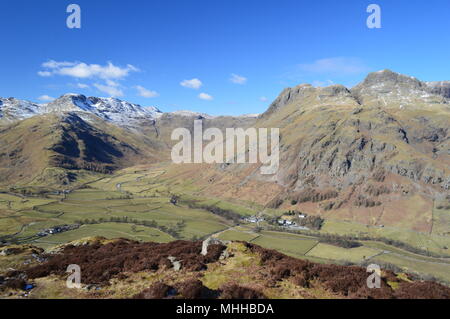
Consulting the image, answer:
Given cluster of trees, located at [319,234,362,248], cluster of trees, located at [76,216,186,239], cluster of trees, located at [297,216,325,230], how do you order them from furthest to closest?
cluster of trees, located at [297,216,325,230] < cluster of trees, located at [76,216,186,239] < cluster of trees, located at [319,234,362,248]

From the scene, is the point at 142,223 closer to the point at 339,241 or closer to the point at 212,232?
the point at 212,232

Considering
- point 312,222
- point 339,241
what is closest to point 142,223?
point 312,222

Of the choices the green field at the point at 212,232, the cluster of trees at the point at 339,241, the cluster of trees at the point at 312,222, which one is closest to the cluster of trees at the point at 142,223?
the green field at the point at 212,232

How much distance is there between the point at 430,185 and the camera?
179 metres

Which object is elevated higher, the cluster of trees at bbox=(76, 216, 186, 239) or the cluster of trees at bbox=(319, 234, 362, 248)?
the cluster of trees at bbox=(76, 216, 186, 239)

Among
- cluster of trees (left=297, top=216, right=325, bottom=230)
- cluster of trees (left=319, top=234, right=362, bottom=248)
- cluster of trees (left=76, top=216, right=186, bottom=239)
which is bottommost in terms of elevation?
cluster of trees (left=319, top=234, right=362, bottom=248)

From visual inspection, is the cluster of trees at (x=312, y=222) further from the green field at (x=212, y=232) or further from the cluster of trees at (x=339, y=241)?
the cluster of trees at (x=339, y=241)

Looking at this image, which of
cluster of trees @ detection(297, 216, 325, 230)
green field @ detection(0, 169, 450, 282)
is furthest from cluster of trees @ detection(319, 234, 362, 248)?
cluster of trees @ detection(297, 216, 325, 230)

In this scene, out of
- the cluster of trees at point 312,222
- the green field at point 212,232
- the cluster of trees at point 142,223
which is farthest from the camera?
the cluster of trees at point 312,222

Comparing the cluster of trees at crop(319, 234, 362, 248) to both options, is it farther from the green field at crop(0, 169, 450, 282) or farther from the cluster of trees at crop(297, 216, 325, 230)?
the cluster of trees at crop(297, 216, 325, 230)

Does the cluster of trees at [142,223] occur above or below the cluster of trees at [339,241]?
above

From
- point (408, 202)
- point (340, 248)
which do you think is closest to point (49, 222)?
point (340, 248)

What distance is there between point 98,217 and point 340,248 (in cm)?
13448

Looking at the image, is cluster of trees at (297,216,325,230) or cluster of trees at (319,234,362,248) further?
cluster of trees at (297,216,325,230)
